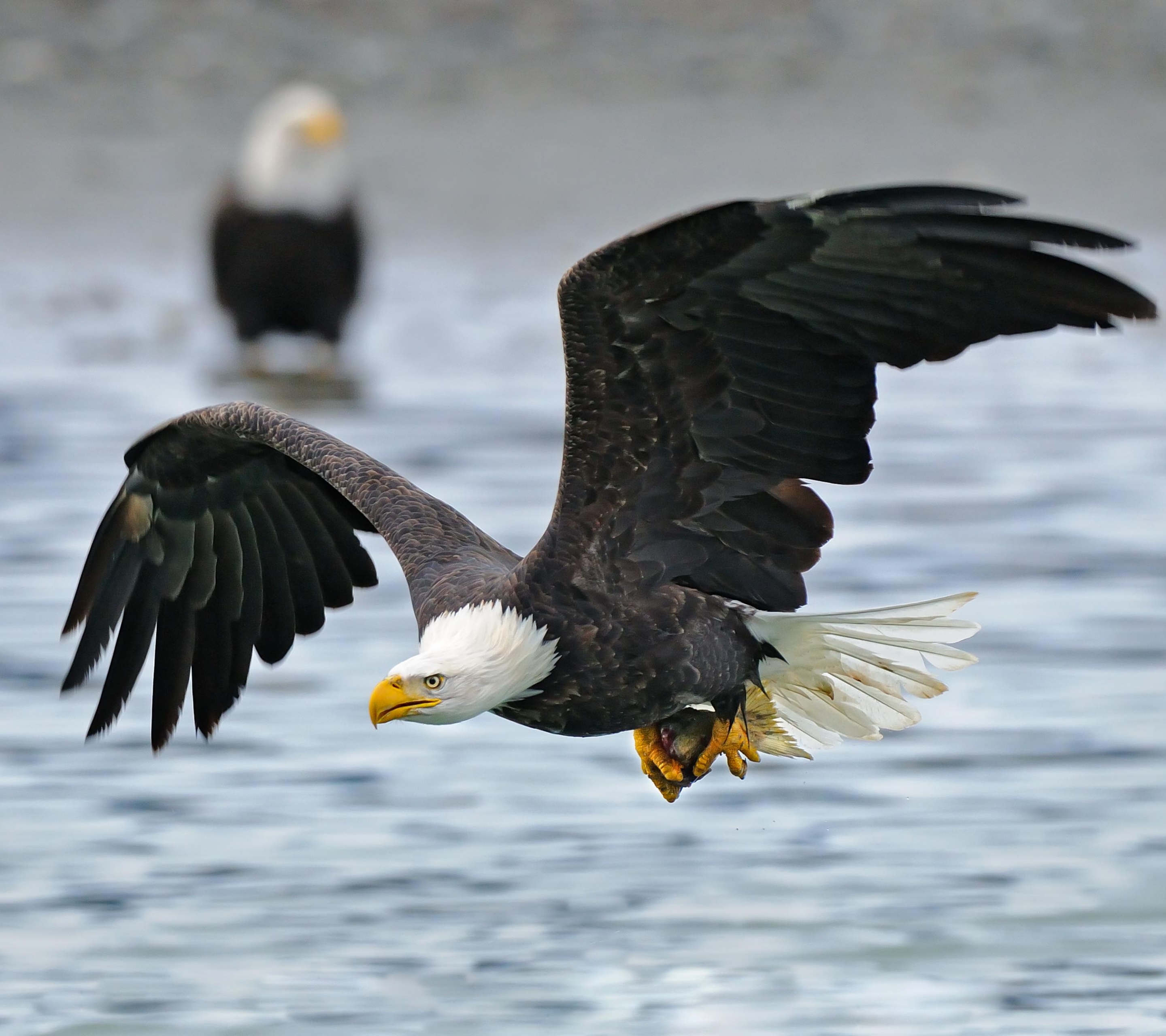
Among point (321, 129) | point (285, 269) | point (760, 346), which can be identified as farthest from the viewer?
point (321, 129)

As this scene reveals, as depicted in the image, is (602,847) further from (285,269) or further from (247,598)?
(285,269)

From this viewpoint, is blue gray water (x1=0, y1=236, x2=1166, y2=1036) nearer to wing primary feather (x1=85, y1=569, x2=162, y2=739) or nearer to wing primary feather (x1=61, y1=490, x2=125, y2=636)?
wing primary feather (x1=85, y1=569, x2=162, y2=739)

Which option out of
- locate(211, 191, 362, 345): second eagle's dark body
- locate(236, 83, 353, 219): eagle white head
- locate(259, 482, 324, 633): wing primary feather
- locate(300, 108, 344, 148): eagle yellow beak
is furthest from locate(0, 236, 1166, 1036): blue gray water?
locate(300, 108, 344, 148): eagle yellow beak

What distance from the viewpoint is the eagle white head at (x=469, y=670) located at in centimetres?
506

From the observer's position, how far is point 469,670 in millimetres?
5090

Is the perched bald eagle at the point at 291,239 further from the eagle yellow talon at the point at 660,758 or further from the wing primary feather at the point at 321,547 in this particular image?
the eagle yellow talon at the point at 660,758

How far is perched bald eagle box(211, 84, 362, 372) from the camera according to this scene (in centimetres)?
1446

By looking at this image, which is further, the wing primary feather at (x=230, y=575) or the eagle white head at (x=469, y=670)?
the wing primary feather at (x=230, y=575)

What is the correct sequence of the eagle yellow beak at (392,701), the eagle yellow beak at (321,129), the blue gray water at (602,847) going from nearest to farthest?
1. the eagle yellow beak at (392,701)
2. the blue gray water at (602,847)
3. the eagle yellow beak at (321,129)

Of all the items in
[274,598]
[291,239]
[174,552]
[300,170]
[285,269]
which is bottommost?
[274,598]

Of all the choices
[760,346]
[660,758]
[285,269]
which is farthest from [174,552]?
[285,269]

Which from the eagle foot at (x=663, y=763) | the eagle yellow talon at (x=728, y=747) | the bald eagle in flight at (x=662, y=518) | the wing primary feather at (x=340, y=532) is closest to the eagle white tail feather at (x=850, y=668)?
the bald eagle in flight at (x=662, y=518)

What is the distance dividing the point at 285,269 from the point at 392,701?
31.9 feet

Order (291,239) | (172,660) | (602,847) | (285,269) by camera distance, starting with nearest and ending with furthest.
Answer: (172,660)
(602,847)
(285,269)
(291,239)
